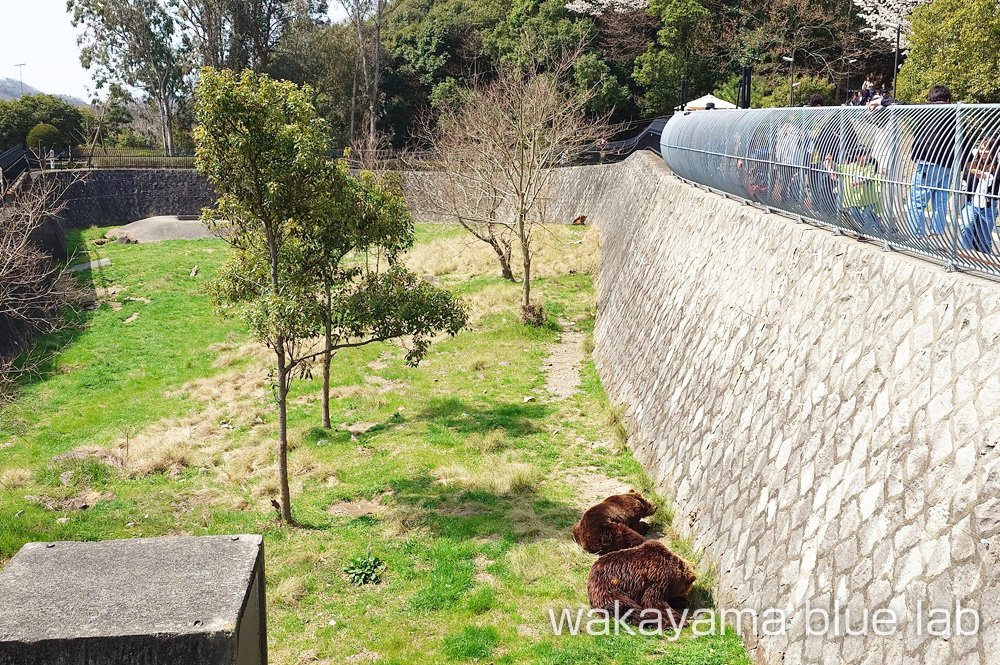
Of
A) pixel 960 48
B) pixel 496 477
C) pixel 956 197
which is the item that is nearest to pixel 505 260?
pixel 960 48

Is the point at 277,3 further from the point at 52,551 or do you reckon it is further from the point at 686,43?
the point at 52,551

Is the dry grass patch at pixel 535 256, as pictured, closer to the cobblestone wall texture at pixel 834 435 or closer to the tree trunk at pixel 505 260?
the tree trunk at pixel 505 260

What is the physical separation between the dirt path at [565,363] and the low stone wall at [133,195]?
90.8ft

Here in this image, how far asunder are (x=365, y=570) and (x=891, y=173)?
6.53m

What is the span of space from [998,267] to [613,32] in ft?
112

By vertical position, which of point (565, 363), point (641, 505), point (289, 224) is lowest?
point (565, 363)

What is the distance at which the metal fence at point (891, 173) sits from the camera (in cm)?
562

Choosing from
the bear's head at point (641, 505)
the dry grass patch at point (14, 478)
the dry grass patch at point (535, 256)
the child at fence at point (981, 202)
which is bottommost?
the dry grass patch at point (14, 478)

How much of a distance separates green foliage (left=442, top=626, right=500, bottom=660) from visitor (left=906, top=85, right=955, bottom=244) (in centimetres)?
489

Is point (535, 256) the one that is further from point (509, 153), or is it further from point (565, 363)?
point (565, 363)

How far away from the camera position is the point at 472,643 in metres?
7.36

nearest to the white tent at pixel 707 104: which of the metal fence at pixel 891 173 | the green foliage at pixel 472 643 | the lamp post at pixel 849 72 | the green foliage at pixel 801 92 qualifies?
the green foliage at pixel 801 92

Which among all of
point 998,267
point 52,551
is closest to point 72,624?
point 52,551

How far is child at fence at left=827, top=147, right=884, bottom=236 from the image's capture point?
269 inches
